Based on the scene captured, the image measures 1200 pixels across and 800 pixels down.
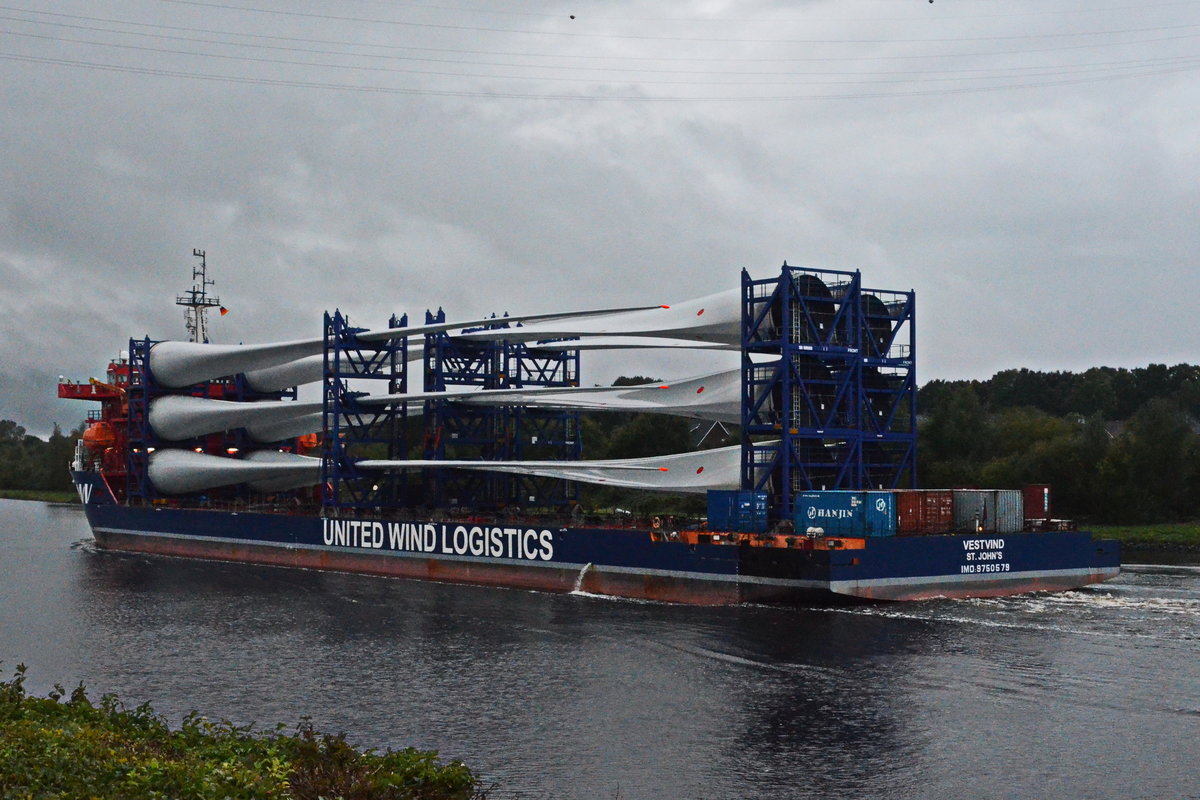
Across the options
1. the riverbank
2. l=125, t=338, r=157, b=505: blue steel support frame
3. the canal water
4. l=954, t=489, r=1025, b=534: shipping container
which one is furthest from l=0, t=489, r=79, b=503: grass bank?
l=954, t=489, r=1025, b=534: shipping container

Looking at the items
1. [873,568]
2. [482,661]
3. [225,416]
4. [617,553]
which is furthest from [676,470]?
[225,416]

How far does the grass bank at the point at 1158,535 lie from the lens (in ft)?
229

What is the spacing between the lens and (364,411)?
208 feet

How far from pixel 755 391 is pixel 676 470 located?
5.55 m

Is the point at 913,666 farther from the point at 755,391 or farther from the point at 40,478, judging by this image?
the point at 40,478

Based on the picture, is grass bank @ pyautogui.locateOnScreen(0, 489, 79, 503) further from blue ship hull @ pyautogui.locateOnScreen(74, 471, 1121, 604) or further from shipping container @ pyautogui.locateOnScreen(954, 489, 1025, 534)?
shipping container @ pyautogui.locateOnScreen(954, 489, 1025, 534)

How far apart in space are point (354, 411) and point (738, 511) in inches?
1008

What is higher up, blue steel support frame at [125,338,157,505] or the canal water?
blue steel support frame at [125,338,157,505]

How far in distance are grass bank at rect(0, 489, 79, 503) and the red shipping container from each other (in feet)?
A: 410

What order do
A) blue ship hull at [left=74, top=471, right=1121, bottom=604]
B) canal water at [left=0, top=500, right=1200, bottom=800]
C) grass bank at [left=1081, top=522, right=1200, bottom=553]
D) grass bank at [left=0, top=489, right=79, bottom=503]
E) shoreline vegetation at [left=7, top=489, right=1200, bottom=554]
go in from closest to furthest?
1. canal water at [left=0, top=500, right=1200, bottom=800]
2. blue ship hull at [left=74, top=471, right=1121, bottom=604]
3. shoreline vegetation at [left=7, top=489, right=1200, bottom=554]
4. grass bank at [left=1081, top=522, right=1200, bottom=553]
5. grass bank at [left=0, top=489, right=79, bottom=503]

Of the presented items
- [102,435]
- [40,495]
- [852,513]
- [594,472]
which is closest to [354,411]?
[594,472]

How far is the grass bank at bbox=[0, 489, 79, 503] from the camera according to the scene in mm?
148750

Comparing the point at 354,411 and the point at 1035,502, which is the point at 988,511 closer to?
the point at 1035,502

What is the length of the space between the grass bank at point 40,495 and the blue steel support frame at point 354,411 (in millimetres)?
95461
